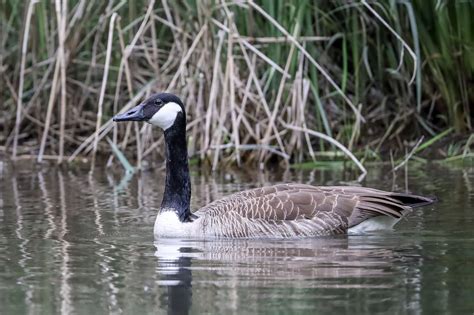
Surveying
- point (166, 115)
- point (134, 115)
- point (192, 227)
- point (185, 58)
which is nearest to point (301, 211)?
point (192, 227)

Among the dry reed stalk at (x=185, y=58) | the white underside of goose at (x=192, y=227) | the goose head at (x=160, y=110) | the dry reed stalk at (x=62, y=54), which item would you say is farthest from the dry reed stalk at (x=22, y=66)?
the white underside of goose at (x=192, y=227)

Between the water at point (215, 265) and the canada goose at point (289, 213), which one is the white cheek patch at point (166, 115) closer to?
the canada goose at point (289, 213)

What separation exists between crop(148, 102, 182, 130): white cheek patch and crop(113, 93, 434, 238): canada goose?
198 mm

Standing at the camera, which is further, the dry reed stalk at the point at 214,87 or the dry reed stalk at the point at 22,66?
the dry reed stalk at the point at 22,66

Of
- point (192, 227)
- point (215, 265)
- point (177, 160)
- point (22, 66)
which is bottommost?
point (215, 265)

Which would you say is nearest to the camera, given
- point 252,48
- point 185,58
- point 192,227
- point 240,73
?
point 192,227

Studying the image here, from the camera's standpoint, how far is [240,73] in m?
12.2

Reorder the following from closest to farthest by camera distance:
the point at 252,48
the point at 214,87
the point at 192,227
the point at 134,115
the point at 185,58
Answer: the point at 192,227 < the point at 134,115 < the point at 252,48 < the point at 214,87 < the point at 185,58

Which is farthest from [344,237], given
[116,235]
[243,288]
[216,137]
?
[216,137]

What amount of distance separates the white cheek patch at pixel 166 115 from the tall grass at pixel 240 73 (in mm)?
2843

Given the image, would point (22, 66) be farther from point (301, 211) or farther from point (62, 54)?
point (301, 211)

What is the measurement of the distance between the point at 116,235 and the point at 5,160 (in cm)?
→ 513

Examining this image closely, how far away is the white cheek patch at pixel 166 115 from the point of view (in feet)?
28.6

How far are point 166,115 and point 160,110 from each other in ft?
0.20
